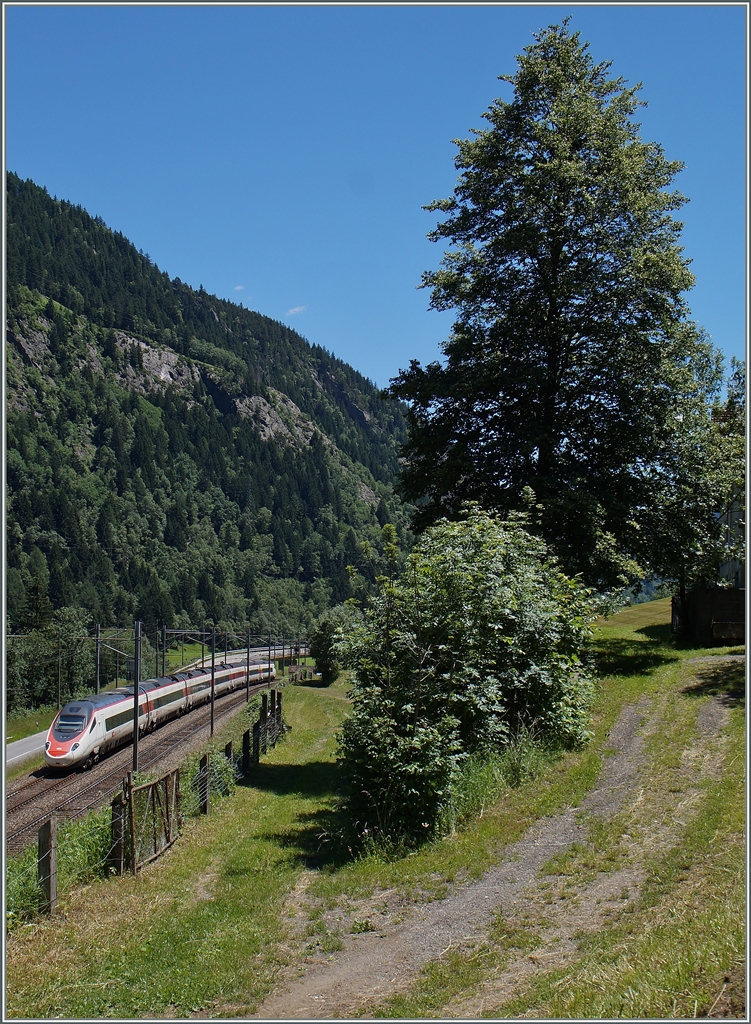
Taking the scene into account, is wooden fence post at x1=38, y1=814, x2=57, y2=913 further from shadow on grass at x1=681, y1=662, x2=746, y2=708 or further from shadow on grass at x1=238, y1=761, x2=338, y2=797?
shadow on grass at x1=681, y1=662, x2=746, y2=708

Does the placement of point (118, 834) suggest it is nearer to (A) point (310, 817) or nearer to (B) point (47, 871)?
(B) point (47, 871)

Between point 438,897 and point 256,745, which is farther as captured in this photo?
point 256,745

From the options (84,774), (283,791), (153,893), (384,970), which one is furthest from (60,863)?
(84,774)

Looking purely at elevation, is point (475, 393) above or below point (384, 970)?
above

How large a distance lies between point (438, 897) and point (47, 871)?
5.13 meters

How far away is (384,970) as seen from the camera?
26.4ft

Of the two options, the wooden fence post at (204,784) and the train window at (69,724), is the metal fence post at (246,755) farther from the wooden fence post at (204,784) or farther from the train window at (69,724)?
the train window at (69,724)

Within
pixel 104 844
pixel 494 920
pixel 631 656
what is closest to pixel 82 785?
pixel 104 844

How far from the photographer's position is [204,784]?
1881 centimetres

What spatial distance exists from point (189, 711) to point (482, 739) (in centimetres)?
4702

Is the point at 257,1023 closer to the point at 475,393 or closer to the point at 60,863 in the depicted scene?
the point at 60,863

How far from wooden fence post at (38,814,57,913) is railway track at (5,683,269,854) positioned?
9197 millimetres

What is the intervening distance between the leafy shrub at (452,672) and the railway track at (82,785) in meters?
9.75

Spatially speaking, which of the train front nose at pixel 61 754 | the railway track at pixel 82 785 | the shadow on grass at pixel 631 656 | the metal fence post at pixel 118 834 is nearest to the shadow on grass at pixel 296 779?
the railway track at pixel 82 785
